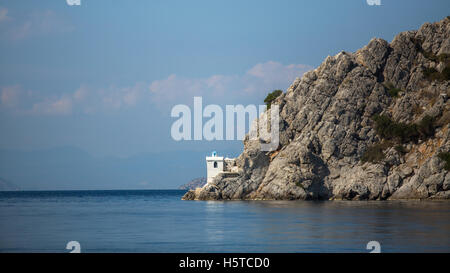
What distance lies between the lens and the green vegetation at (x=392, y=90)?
3848 inches

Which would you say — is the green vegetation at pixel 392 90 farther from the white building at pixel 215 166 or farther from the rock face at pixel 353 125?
the white building at pixel 215 166

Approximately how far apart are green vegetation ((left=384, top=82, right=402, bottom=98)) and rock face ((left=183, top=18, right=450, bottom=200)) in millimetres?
211

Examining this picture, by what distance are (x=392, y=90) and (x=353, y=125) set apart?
9593 mm

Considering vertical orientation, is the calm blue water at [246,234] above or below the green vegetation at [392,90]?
below

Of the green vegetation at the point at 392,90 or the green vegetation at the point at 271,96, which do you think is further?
the green vegetation at the point at 271,96

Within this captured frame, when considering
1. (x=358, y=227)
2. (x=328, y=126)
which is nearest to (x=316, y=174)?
(x=328, y=126)

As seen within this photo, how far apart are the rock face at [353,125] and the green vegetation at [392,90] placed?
21 centimetres

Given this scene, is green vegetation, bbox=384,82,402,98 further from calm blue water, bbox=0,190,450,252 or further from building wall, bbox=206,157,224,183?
calm blue water, bbox=0,190,450,252

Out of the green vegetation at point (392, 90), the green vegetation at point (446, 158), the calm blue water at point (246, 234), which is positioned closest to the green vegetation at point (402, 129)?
the green vegetation at point (392, 90)

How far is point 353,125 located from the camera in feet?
313

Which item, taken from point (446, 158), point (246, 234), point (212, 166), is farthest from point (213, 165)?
→ point (246, 234)

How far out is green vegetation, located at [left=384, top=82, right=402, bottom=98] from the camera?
3848 inches
